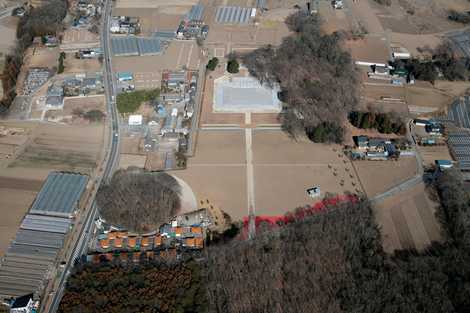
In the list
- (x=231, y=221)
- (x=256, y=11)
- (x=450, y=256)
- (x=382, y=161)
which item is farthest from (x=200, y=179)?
(x=256, y=11)

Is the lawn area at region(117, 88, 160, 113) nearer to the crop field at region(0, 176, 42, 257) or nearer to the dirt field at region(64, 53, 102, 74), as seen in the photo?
the dirt field at region(64, 53, 102, 74)

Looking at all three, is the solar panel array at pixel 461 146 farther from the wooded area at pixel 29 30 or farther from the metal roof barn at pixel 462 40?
the wooded area at pixel 29 30

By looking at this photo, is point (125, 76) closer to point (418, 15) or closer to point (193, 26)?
point (193, 26)

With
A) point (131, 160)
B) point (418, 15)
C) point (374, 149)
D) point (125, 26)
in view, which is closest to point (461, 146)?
point (374, 149)

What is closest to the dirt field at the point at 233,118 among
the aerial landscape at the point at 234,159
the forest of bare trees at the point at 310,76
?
the aerial landscape at the point at 234,159

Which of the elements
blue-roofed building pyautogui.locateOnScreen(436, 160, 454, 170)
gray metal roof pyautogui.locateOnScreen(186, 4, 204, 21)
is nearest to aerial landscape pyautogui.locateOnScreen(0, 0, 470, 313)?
blue-roofed building pyautogui.locateOnScreen(436, 160, 454, 170)
